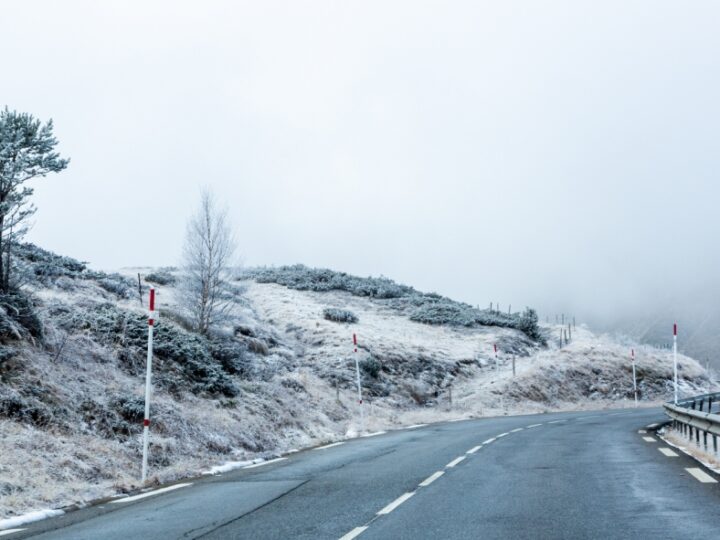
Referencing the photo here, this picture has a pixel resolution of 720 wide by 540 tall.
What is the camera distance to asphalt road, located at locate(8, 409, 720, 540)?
24.6 feet

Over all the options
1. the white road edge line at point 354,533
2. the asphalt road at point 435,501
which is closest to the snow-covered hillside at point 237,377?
the asphalt road at point 435,501

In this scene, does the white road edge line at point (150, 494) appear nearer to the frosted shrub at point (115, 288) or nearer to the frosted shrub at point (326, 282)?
the frosted shrub at point (115, 288)

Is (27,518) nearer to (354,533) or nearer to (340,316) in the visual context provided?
(354,533)

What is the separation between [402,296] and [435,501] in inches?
2162

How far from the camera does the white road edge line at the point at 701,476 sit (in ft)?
33.5

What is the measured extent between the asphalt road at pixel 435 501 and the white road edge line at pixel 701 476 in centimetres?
10

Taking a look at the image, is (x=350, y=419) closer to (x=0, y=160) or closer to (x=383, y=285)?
(x=0, y=160)

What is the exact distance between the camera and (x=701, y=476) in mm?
10766

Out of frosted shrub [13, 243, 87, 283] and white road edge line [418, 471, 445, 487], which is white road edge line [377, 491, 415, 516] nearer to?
white road edge line [418, 471, 445, 487]

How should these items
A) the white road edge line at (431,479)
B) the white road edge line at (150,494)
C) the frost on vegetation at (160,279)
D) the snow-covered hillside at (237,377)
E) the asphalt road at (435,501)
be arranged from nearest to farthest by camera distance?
1. the asphalt road at (435,501)
2. the white road edge line at (150,494)
3. the white road edge line at (431,479)
4. the snow-covered hillside at (237,377)
5. the frost on vegetation at (160,279)

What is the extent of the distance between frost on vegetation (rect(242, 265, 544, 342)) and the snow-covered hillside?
0.32m

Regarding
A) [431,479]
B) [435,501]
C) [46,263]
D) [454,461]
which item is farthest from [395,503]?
[46,263]

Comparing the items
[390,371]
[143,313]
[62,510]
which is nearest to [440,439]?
[143,313]

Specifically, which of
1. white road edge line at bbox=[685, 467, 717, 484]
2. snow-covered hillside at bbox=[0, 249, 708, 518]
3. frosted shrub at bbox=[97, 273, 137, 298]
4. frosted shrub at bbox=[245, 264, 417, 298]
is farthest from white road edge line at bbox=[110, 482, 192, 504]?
frosted shrub at bbox=[245, 264, 417, 298]
